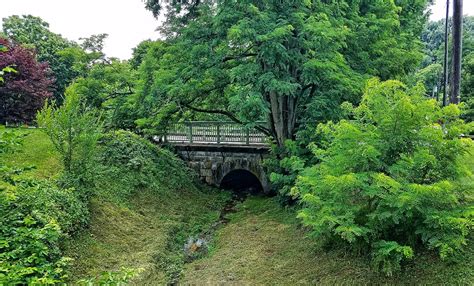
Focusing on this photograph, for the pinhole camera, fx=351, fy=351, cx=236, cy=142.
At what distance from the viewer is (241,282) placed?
6.86 meters

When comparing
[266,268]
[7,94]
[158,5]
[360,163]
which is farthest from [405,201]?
[7,94]

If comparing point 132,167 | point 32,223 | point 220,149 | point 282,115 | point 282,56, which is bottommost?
point 32,223

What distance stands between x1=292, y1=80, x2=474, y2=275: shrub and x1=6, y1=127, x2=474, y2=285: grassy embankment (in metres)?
0.40

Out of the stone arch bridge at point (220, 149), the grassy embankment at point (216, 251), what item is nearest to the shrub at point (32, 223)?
the grassy embankment at point (216, 251)

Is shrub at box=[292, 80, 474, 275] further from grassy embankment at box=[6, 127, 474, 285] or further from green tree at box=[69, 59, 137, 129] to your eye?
green tree at box=[69, 59, 137, 129]

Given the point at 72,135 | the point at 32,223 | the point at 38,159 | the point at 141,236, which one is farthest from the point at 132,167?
the point at 32,223

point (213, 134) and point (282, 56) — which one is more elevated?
point (282, 56)

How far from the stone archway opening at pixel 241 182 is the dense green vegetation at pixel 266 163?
173 cm

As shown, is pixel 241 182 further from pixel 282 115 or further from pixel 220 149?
pixel 282 115

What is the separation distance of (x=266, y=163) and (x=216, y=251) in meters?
3.51

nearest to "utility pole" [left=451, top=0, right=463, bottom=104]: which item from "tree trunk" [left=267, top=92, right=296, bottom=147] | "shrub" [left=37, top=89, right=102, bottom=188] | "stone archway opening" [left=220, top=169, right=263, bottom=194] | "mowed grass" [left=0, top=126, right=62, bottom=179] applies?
"tree trunk" [left=267, top=92, right=296, bottom=147]

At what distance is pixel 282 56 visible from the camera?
886cm

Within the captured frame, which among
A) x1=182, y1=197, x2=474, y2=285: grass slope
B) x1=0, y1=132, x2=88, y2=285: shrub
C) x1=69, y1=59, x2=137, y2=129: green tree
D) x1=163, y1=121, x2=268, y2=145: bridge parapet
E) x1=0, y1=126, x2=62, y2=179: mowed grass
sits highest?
x1=69, y1=59, x2=137, y2=129: green tree

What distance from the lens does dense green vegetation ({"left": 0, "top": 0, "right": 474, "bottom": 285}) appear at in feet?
18.3
